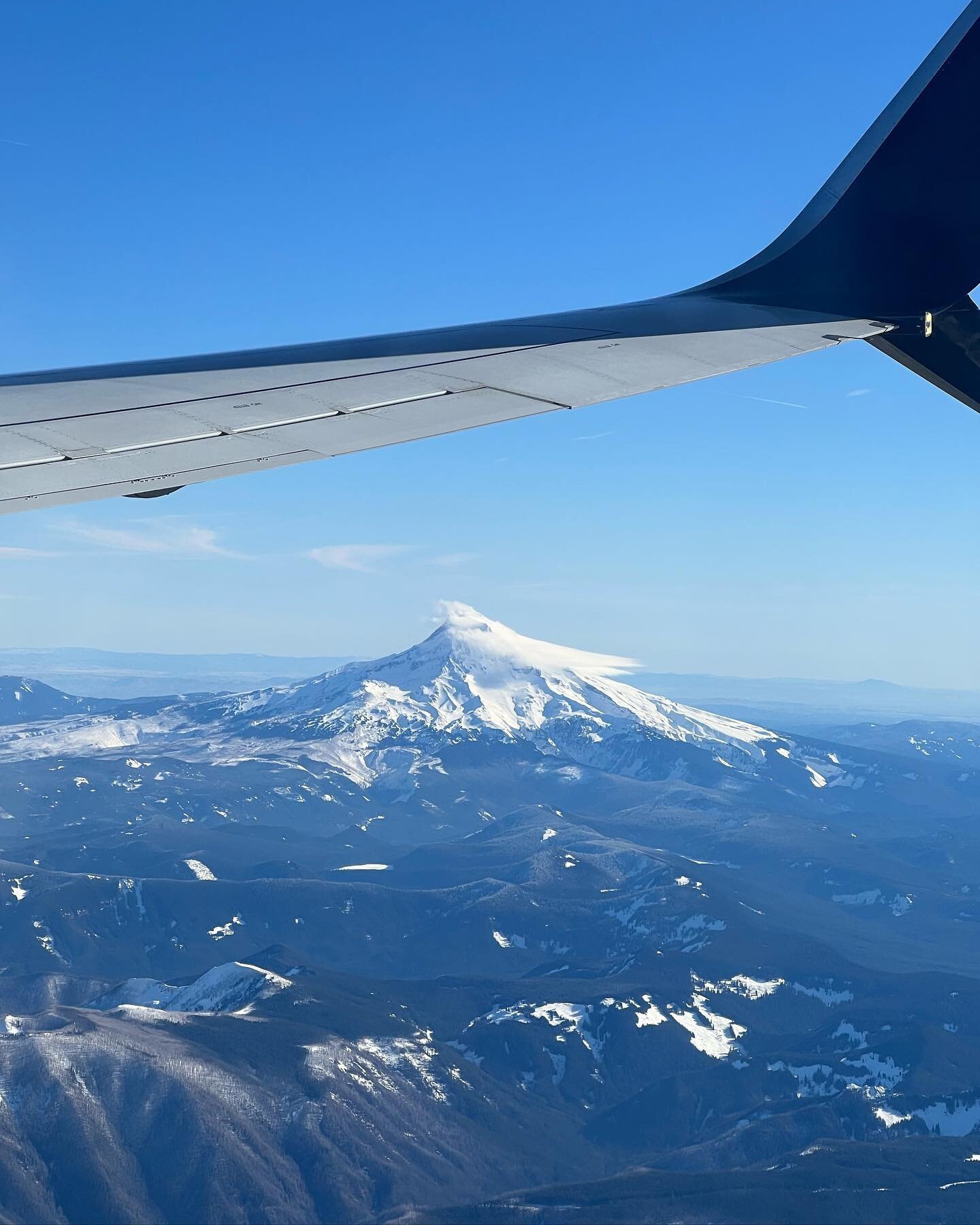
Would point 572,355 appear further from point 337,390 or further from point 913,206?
point 913,206

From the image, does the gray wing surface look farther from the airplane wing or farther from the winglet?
the winglet

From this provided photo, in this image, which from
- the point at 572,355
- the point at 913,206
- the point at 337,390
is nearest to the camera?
the point at 337,390

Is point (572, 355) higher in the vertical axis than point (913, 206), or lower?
lower

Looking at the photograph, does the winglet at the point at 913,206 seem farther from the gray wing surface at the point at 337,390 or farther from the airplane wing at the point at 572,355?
the gray wing surface at the point at 337,390

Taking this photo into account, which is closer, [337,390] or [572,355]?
[337,390]

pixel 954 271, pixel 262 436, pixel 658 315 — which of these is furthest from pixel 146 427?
pixel 954 271

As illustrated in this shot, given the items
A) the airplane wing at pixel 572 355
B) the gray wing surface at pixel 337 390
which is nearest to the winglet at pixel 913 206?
the airplane wing at pixel 572 355

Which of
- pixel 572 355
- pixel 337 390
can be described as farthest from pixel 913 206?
pixel 337 390
